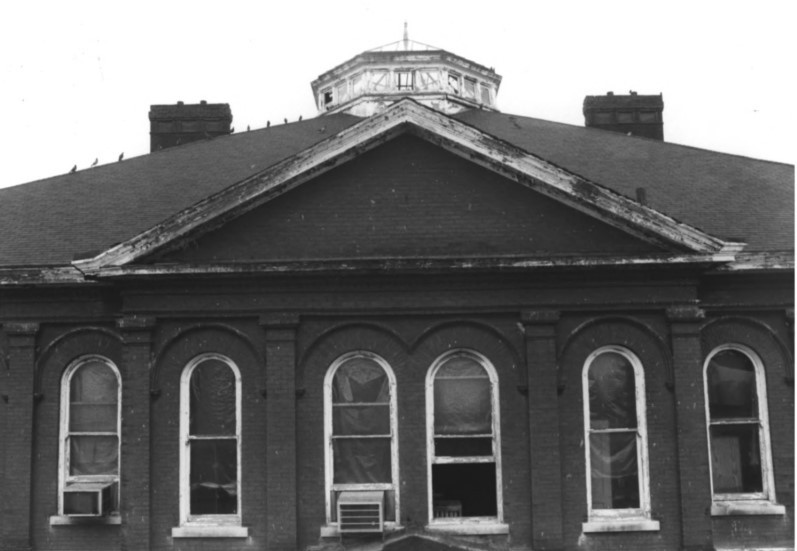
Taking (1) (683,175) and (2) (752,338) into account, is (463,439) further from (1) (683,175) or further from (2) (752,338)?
(1) (683,175)

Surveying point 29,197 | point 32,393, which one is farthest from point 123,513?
point 29,197

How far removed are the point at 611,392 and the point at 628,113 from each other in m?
9.55

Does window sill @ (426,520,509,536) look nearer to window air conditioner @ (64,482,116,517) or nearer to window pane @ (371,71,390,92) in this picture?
window air conditioner @ (64,482,116,517)

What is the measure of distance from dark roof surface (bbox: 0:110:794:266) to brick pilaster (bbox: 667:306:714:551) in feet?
6.06

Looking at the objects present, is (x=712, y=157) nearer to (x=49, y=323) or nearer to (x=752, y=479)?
(x=752, y=479)

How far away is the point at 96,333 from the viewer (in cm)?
1385

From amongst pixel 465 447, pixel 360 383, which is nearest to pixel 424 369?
pixel 360 383

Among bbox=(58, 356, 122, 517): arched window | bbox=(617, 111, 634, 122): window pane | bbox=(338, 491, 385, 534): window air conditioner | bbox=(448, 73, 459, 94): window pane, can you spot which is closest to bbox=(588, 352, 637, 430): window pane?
bbox=(338, 491, 385, 534): window air conditioner

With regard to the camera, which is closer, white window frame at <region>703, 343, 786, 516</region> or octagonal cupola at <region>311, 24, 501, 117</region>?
white window frame at <region>703, 343, 786, 516</region>

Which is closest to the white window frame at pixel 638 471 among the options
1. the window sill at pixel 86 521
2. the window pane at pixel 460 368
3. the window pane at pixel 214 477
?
the window pane at pixel 460 368

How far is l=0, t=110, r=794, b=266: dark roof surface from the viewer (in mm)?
14756

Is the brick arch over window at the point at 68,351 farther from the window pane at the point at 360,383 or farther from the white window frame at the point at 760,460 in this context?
the white window frame at the point at 760,460

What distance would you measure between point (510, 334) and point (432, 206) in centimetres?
206

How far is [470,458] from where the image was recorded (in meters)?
12.9
